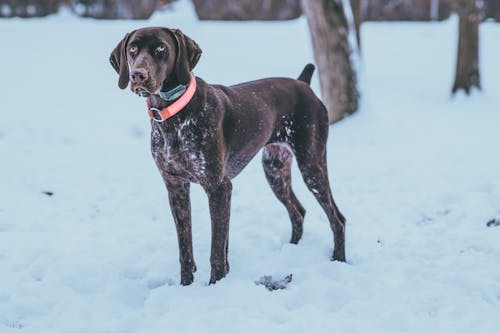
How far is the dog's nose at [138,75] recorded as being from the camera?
3002 mm

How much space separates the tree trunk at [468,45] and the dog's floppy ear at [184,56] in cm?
851

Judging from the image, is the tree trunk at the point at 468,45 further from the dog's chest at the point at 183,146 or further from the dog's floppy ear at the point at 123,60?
the dog's floppy ear at the point at 123,60

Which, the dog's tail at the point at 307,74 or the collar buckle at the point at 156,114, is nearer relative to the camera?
the collar buckle at the point at 156,114

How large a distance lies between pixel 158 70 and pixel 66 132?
558 centimetres

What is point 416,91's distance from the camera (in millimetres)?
11711

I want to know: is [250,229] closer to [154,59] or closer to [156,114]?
[156,114]

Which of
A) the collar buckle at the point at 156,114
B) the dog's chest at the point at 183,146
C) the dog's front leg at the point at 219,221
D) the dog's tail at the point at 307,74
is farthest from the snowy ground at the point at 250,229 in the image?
the dog's tail at the point at 307,74

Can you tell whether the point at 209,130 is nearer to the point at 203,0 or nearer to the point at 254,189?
the point at 254,189

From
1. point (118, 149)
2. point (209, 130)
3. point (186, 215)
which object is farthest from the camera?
point (118, 149)

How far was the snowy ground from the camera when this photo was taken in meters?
3.35

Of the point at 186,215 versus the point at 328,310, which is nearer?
the point at 328,310

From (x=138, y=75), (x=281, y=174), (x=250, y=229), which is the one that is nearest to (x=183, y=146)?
(x=138, y=75)

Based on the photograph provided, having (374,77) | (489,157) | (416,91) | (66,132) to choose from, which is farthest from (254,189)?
(374,77)

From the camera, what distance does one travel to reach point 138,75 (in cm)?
300
